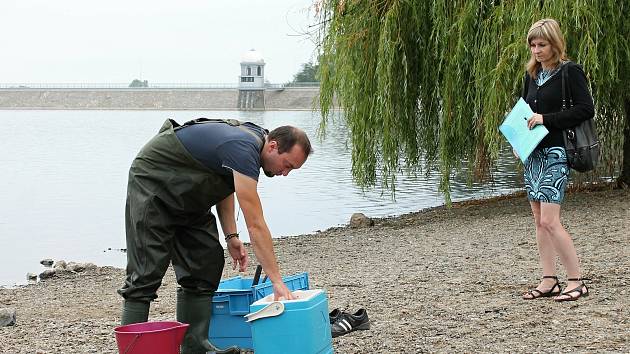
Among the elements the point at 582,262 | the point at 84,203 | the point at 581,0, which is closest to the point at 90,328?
the point at 582,262

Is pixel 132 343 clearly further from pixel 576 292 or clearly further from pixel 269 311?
pixel 576 292

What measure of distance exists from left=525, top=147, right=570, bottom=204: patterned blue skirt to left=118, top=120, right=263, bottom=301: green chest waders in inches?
85.2

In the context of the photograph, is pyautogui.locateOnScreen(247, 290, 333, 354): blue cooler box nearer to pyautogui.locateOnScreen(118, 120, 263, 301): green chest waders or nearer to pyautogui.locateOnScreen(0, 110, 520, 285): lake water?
pyautogui.locateOnScreen(118, 120, 263, 301): green chest waders

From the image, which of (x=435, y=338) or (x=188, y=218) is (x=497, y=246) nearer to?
(x=435, y=338)

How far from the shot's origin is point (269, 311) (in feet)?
14.3

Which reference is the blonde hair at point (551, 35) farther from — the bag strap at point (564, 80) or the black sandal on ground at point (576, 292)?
the black sandal on ground at point (576, 292)

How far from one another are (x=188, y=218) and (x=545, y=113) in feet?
8.17

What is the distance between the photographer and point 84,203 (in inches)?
813

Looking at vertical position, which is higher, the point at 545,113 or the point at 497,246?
the point at 545,113

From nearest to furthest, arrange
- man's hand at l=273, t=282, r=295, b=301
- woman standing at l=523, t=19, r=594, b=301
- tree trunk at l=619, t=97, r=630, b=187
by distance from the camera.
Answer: man's hand at l=273, t=282, r=295, b=301 → woman standing at l=523, t=19, r=594, b=301 → tree trunk at l=619, t=97, r=630, b=187

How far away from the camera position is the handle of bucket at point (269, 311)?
14.2 ft

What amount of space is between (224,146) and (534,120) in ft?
7.54

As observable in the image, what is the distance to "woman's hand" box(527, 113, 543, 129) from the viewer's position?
229 inches

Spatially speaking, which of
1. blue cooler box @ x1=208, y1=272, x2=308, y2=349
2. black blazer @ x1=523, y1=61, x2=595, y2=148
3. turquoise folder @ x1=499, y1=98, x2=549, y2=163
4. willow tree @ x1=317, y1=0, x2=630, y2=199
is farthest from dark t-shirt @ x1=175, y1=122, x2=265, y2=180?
willow tree @ x1=317, y1=0, x2=630, y2=199
